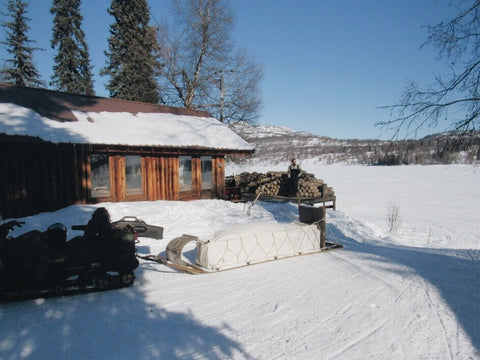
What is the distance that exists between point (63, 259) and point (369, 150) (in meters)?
114

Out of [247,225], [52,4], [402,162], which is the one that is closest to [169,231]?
[247,225]

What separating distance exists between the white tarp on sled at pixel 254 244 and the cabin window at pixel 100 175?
6668 mm

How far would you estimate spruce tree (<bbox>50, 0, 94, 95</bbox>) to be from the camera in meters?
28.5

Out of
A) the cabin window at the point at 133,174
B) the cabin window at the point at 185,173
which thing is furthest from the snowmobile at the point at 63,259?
the cabin window at the point at 185,173

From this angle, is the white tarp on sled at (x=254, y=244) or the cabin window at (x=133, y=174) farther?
the cabin window at (x=133, y=174)

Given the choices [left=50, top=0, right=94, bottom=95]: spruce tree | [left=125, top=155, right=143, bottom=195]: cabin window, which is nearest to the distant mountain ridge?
[left=125, top=155, right=143, bottom=195]: cabin window

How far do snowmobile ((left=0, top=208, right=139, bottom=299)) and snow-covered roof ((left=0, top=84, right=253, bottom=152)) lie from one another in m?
5.93

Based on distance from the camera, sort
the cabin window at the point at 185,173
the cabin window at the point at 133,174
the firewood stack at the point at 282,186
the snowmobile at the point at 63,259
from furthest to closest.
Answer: the firewood stack at the point at 282,186 → the cabin window at the point at 185,173 → the cabin window at the point at 133,174 → the snowmobile at the point at 63,259

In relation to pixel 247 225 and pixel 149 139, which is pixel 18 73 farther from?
pixel 247 225

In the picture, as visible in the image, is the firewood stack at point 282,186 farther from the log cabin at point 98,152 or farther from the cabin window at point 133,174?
the cabin window at point 133,174

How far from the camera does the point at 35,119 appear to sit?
11.1m

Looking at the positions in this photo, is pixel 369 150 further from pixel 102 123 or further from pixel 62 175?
pixel 62 175

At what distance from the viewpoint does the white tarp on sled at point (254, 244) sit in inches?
276

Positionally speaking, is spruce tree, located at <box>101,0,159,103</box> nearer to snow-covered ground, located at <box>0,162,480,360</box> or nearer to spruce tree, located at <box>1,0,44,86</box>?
spruce tree, located at <box>1,0,44,86</box>
